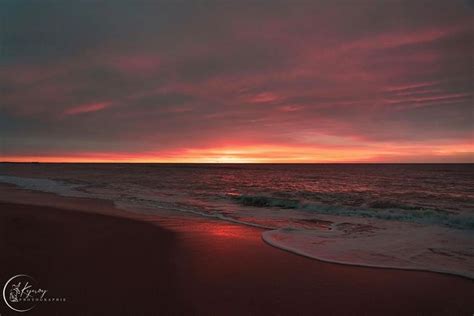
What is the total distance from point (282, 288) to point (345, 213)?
10261mm

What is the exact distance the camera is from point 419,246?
783 cm

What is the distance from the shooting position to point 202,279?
512 centimetres

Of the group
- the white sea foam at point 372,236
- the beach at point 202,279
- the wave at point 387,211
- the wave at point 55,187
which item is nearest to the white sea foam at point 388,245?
the white sea foam at point 372,236

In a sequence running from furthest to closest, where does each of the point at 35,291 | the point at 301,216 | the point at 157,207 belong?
1. the point at 157,207
2. the point at 301,216
3. the point at 35,291

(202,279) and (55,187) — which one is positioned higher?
(202,279)

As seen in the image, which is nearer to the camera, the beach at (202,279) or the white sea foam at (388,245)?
the beach at (202,279)

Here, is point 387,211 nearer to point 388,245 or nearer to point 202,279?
point 388,245

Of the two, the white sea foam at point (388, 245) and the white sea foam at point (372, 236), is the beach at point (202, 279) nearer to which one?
the white sea foam at point (388, 245)

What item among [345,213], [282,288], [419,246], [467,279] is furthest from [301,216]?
[282,288]

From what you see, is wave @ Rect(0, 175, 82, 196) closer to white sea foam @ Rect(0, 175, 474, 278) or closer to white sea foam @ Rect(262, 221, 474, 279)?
white sea foam @ Rect(0, 175, 474, 278)

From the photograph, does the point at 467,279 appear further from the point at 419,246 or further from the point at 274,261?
the point at 274,261

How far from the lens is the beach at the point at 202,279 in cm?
416

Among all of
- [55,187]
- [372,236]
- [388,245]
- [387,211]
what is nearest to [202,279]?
[388,245]

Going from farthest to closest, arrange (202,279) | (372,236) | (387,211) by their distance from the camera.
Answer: (387,211) → (372,236) → (202,279)
